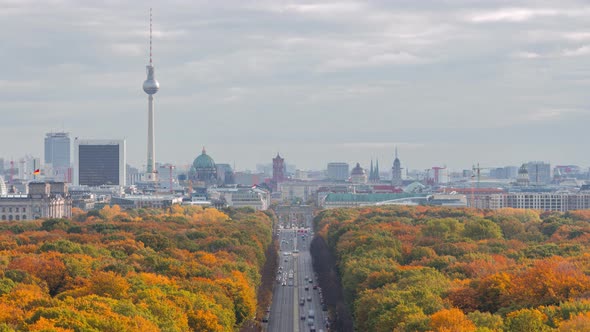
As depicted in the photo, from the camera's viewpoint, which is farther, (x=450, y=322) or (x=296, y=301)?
Answer: (x=296, y=301)

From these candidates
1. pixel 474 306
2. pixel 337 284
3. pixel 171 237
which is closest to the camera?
pixel 474 306

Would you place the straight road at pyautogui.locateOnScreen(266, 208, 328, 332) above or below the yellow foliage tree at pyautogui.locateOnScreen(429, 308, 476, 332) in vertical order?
below

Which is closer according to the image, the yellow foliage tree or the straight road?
the yellow foliage tree

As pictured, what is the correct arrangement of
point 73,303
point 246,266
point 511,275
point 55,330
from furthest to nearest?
point 246,266, point 511,275, point 73,303, point 55,330

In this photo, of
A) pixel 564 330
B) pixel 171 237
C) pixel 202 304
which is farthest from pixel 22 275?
pixel 171 237

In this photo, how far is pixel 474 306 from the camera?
77.4 metres

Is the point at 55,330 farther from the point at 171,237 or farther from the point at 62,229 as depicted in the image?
the point at 62,229

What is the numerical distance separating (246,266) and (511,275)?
3829 cm

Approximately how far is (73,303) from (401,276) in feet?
107

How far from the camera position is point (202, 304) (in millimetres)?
81188

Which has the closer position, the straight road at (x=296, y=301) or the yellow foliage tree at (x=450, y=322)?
the yellow foliage tree at (x=450, y=322)

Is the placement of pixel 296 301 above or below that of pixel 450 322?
below

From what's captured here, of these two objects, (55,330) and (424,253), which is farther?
(424,253)

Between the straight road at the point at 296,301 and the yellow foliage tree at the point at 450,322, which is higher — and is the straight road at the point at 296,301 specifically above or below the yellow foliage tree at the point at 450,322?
below
